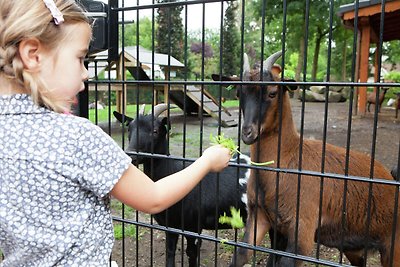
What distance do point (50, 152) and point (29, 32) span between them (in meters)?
0.34

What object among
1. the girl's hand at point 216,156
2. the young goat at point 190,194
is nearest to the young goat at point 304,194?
the young goat at point 190,194

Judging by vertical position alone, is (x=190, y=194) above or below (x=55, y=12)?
below

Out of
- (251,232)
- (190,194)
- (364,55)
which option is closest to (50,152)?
(251,232)

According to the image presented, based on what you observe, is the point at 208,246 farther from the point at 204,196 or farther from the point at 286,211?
the point at 286,211

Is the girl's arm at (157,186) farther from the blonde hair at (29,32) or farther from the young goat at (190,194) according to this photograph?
the young goat at (190,194)

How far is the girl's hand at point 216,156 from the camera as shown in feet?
4.93

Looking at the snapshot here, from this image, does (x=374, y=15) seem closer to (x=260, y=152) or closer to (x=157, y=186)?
(x=260, y=152)

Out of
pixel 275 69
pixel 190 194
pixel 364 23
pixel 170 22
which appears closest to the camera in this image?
pixel 170 22

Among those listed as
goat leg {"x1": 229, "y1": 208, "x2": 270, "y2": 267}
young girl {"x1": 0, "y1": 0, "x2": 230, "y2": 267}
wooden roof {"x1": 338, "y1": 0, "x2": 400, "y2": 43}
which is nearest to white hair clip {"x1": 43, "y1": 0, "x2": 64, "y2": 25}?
young girl {"x1": 0, "y1": 0, "x2": 230, "y2": 267}

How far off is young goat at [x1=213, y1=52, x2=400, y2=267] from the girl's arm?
104 cm

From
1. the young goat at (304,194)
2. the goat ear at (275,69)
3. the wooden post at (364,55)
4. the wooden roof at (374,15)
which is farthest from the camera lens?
the wooden post at (364,55)

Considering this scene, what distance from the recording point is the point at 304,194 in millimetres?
2568

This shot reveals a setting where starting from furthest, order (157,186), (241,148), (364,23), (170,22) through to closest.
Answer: (364,23)
(241,148)
(170,22)
(157,186)

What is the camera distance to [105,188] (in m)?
1.27
